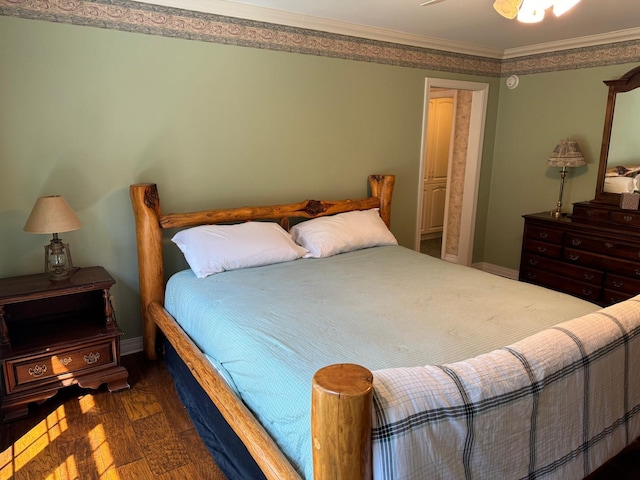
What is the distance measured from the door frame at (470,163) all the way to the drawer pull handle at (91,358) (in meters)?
2.93

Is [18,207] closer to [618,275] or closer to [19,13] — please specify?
[19,13]

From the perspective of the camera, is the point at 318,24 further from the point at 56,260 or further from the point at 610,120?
the point at 610,120

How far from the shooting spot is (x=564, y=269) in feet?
12.5

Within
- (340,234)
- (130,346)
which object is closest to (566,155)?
(340,234)

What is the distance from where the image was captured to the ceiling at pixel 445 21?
293cm

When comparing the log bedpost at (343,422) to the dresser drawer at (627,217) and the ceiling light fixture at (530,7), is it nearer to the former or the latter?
the ceiling light fixture at (530,7)

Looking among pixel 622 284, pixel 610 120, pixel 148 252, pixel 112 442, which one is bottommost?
pixel 112 442

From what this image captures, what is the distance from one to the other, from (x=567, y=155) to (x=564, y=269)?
98 cm

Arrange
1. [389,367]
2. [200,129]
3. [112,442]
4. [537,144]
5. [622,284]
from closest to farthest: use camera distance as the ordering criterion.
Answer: [389,367]
[112,442]
[200,129]
[622,284]
[537,144]

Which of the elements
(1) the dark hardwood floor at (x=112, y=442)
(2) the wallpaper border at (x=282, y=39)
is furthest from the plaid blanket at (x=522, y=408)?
(2) the wallpaper border at (x=282, y=39)

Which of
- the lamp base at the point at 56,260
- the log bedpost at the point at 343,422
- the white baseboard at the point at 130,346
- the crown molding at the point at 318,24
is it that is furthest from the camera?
the white baseboard at the point at 130,346

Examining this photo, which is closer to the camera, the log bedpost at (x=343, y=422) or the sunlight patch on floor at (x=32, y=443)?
the log bedpost at (x=343, y=422)

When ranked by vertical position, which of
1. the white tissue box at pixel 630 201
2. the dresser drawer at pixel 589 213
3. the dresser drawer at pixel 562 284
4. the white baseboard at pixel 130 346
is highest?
the white tissue box at pixel 630 201

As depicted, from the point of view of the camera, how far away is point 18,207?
2.60 metres
